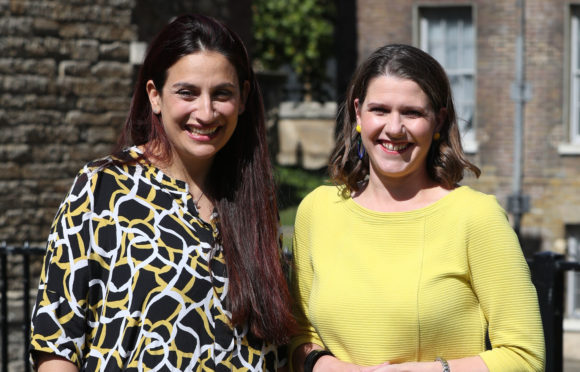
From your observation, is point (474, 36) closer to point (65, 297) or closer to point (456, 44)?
point (456, 44)

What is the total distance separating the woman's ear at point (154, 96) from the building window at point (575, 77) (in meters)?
11.4

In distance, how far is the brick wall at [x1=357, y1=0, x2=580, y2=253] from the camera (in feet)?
42.9

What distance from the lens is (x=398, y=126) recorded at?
269cm

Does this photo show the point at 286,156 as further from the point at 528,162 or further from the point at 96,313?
the point at 96,313

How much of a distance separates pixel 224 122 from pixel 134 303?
0.66 meters

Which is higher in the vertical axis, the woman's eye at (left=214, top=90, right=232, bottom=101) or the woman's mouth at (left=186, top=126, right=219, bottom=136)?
the woman's eye at (left=214, top=90, right=232, bottom=101)

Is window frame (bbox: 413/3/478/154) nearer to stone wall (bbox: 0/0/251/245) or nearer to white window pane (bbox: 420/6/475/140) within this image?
white window pane (bbox: 420/6/475/140)

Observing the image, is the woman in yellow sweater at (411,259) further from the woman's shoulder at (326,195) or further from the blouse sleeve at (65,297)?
the blouse sleeve at (65,297)

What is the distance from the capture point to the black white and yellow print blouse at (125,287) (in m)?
2.53

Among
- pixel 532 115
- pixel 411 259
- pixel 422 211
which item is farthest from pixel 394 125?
pixel 532 115

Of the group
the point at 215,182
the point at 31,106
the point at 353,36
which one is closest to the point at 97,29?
the point at 31,106

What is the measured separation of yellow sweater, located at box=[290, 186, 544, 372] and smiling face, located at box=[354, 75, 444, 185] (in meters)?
0.15

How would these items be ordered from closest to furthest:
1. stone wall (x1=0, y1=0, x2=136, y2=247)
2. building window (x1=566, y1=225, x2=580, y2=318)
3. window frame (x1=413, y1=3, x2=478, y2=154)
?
stone wall (x1=0, y1=0, x2=136, y2=247), building window (x1=566, y1=225, x2=580, y2=318), window frame (x1=413, y1=3, x2=478, y2=154)

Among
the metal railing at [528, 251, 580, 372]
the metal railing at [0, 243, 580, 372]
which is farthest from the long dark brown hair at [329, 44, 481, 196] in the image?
the metal railing at [528, 251, 580, 372]
